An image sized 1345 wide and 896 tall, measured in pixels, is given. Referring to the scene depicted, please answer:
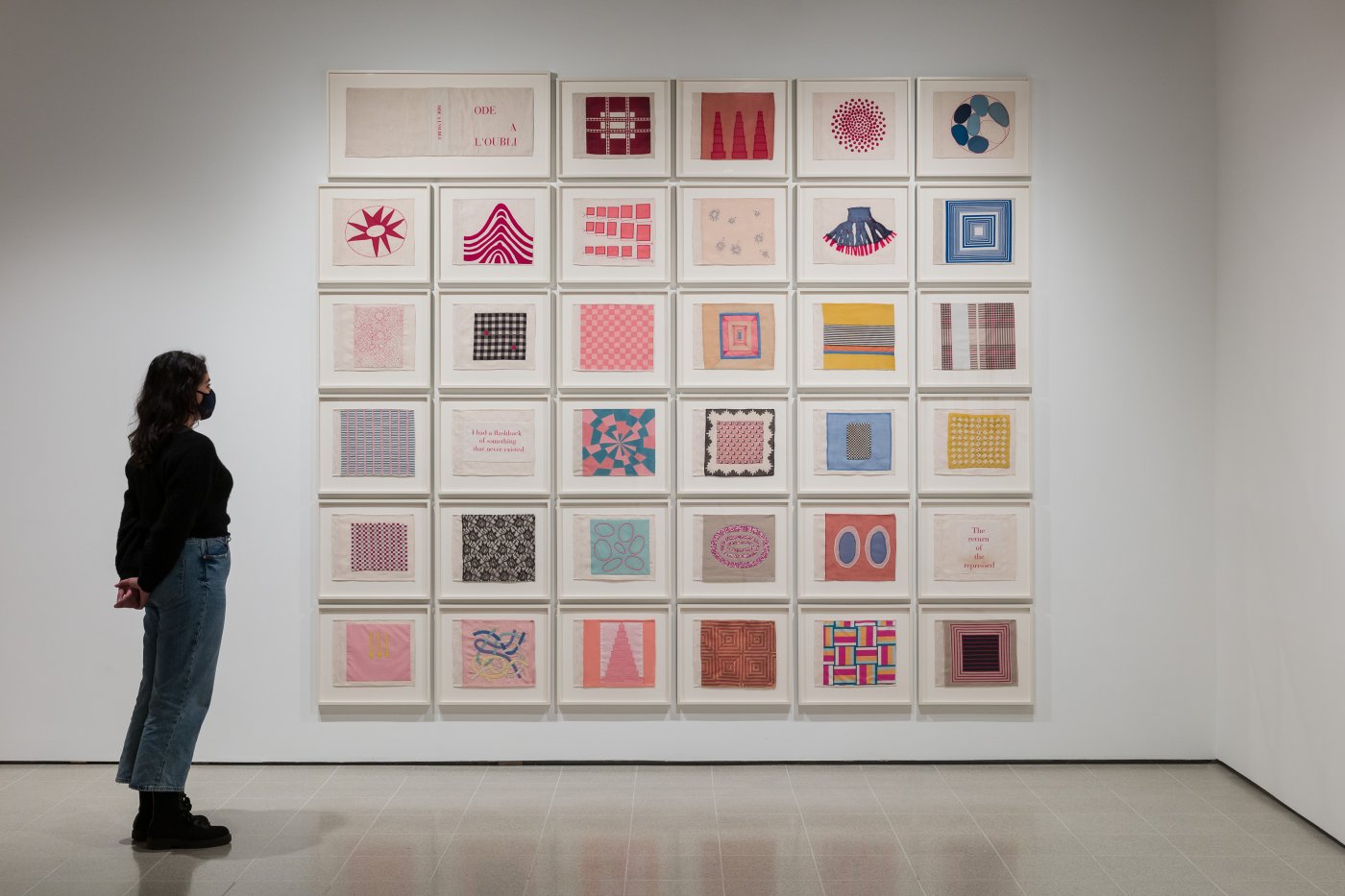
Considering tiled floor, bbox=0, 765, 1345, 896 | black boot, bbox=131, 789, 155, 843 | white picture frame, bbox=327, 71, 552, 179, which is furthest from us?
white picture frame, bbox=327, 71, 552, 179

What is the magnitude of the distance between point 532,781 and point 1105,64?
3062 millimetres

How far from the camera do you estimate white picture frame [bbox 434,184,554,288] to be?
3.55 m

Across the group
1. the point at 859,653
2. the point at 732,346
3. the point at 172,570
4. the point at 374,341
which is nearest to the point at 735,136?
the point at 732,346

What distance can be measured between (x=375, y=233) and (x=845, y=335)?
163 cm

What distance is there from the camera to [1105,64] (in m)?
3.57

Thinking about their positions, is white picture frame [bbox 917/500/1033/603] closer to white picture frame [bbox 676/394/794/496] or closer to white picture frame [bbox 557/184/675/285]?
white picture frame [bbox 676/394/794/496]

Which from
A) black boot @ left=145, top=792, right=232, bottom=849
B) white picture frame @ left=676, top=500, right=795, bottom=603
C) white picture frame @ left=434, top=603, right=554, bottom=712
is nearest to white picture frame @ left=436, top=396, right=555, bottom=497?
white picture frame @ left=434, top=603, right=554, bottom=712

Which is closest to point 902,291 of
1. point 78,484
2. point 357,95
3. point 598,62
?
point 598,62

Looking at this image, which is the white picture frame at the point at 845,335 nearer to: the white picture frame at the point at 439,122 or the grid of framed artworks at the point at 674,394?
the grid of framed artworks at the point at 674,394

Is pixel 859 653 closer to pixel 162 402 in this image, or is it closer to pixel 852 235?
pixel 852 235

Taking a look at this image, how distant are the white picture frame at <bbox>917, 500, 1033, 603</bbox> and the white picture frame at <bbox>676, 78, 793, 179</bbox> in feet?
4.21

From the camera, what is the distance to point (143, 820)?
2.91 m

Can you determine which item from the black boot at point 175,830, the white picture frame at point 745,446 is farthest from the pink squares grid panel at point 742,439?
the black boot at point 175,830

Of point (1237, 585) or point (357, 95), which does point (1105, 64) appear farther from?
point (357, 95)
